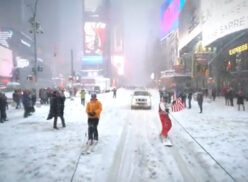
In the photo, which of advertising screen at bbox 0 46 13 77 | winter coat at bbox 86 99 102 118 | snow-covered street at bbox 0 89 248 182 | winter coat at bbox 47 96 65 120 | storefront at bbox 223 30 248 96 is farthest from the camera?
advertising screen at bbox 0 46 13 77

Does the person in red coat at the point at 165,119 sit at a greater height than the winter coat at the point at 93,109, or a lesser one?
lesser

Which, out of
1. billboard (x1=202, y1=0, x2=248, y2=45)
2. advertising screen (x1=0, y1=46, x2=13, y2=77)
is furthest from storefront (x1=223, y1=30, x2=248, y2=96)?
advertising screen (x1=0, y1=46, x2=13, y2=77)

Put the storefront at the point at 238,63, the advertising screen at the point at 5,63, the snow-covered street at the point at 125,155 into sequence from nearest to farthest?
1. the snow-covered street at the point at 125,155
2. the storefront at the point at 238,63
3. the advertising screen at the point at 5,63

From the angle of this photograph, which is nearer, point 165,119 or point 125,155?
point 125,155

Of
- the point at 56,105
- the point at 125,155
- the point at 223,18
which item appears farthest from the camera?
the point at 223,18

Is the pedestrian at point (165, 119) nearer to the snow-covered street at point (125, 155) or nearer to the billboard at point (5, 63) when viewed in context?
the snow-covered street at point (125, 155)

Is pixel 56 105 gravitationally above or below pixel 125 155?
above

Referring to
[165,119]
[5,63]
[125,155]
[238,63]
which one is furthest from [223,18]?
[5,63]

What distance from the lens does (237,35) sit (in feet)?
152

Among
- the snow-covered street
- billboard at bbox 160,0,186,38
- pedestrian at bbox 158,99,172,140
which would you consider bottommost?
the snow-covered street

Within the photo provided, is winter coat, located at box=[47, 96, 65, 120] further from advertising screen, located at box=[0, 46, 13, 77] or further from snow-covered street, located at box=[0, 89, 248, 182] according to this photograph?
advertising screen, located at box=[0, 46, 13, 77]

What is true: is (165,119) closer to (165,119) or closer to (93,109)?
Answer: (165,119)

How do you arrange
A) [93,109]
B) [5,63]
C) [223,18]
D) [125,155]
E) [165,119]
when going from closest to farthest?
Answer: [125,155] < [93,109] < [165,119] < [223,18] < [5,63]

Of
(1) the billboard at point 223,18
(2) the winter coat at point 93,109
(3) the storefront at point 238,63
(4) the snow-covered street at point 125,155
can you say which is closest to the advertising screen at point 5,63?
(1) the billboard at point 223,18
